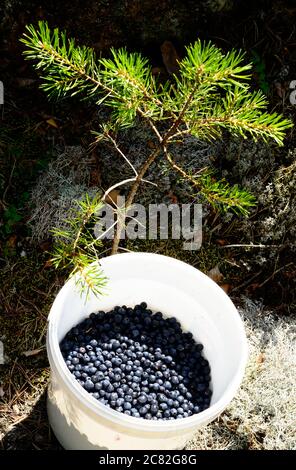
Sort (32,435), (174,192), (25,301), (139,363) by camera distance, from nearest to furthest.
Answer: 1. (139,363)
2. (32,435)
3. (25,301)
4. (174,192)

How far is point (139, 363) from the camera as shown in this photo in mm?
2131

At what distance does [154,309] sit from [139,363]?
0.26 m

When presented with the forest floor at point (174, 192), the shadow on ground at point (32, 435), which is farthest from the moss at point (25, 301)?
the shadow on ground at point (32, 435)

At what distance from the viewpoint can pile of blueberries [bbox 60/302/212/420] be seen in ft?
6.65

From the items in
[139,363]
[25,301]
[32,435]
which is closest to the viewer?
[139,363]

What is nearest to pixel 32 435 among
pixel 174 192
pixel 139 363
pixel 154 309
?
pixel 139 363

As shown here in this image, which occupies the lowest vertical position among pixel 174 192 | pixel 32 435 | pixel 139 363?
pixel 32 435

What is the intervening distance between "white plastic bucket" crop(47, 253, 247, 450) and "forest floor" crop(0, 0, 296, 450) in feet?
0.87

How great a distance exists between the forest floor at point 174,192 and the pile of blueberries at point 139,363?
0.85 feet

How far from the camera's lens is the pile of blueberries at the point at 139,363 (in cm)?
203

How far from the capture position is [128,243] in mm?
2523

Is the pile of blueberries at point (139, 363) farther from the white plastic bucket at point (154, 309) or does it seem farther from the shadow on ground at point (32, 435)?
the shadow on ground at point (32, 435)

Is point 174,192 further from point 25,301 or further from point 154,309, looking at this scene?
point 25,301
